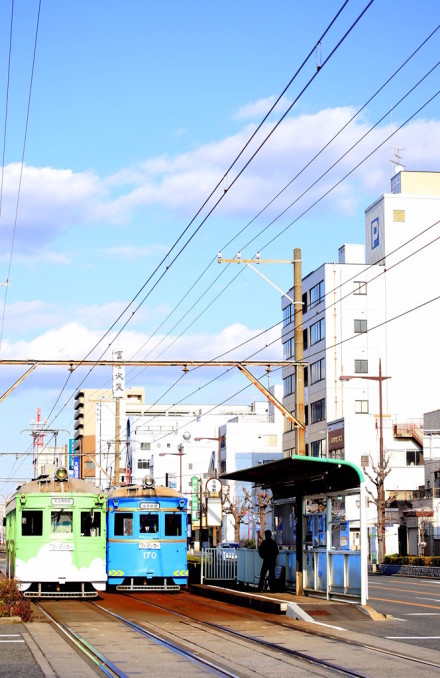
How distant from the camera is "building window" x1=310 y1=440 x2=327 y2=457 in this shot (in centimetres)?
8519

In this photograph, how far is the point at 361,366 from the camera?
87.1 metres

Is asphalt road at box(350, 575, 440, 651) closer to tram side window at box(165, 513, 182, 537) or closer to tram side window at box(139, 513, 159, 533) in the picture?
tram side window at box(165, 513, 182, 537)

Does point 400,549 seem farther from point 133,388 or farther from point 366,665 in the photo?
point 133,388

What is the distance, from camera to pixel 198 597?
29.4m

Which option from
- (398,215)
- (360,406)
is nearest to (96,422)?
(360,406)

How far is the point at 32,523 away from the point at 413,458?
57.0 metres

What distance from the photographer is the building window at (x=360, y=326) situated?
287ft

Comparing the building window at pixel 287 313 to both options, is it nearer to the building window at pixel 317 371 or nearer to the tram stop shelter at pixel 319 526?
the building window at pixel 317 371

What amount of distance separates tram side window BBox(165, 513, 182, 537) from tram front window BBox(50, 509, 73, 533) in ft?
15.2

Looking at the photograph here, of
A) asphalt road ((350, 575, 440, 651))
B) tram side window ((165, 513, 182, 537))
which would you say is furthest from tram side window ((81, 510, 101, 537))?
asphalt road ((350, 575, 440, 651))

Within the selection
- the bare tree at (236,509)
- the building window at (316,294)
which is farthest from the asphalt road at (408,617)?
the bare tree at (236,509)

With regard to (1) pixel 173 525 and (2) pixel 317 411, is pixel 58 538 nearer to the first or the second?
(1) pixel 173 525

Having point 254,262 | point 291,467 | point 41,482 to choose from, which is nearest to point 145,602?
point 41,482

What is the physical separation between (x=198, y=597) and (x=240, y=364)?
7250 mm
